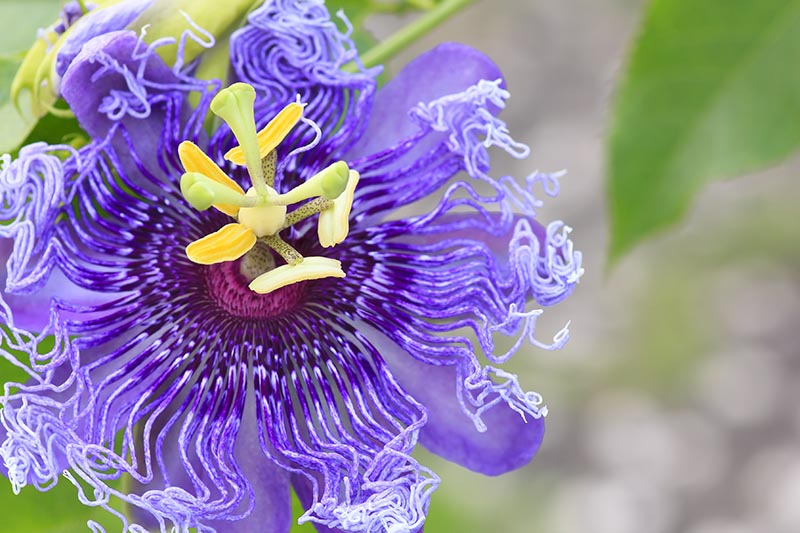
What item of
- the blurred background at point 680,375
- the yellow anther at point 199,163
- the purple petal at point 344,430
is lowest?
the purple petal at point 344,430

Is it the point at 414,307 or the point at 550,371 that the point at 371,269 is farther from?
the point at 550,371

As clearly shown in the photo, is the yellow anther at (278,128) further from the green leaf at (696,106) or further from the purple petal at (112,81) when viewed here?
the green leaf at (696,106)

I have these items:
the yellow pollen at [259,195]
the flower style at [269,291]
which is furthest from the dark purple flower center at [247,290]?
the yellow pollen at [259,195]

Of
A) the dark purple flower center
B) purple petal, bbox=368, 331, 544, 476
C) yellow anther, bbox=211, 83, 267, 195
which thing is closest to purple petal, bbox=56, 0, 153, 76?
yellow anther, bbox=211, 83, 267, 195

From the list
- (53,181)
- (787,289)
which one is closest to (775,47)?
(53,181)

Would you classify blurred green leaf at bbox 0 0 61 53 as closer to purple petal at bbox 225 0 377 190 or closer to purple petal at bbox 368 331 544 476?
purple petal at bbox 225 0 377 190

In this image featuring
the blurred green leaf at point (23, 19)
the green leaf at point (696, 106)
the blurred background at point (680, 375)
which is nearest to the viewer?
the green leaf at point (696, 106)

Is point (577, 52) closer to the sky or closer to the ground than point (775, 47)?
closer to the sky
